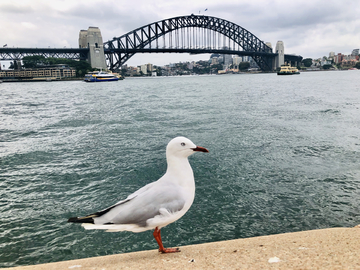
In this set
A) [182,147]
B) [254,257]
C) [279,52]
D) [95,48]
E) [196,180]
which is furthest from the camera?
[279,52]

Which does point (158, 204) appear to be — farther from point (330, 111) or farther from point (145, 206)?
point (330, 111)

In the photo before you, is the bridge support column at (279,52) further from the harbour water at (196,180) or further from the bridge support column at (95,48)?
the harbour water at (196,180)

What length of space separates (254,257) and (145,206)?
834 millimetres

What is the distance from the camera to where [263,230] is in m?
3.25

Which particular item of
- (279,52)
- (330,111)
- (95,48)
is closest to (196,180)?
(330,111)

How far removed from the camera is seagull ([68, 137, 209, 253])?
5.97 feet

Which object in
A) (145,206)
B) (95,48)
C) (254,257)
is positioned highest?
(95,48)

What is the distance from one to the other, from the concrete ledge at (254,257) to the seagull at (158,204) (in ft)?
0.82

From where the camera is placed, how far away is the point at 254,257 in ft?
5.97

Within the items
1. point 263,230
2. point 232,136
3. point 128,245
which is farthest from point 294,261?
point 232,136

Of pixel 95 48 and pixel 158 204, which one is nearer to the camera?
pixel 158 204

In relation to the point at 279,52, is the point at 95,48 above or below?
above

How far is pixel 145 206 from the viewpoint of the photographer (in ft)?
6.15

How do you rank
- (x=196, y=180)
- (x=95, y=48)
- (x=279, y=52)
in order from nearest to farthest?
(x=196, y=180) < (x=95, y=48) < (x=279, y=52)
